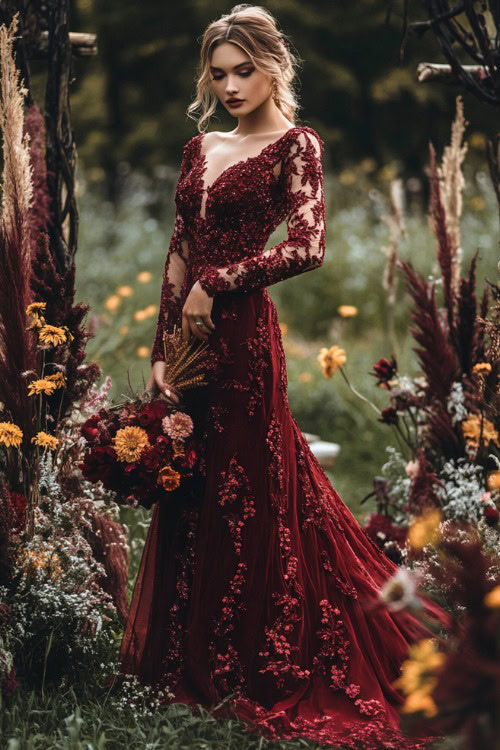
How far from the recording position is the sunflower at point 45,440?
3066 mm

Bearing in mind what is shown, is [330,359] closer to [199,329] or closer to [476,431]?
[476,431]

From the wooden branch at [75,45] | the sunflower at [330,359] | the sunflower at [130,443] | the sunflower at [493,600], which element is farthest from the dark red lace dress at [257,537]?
the sunflower at [493,600]

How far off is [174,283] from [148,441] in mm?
604

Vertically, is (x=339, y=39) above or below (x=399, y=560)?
above

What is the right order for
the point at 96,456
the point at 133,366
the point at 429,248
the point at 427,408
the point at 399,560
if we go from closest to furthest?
the point at 96,456 → the point at 399,560 → the point at 427,408 → the point at 133,366 → the point at 429,248

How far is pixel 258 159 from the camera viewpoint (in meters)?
2.98

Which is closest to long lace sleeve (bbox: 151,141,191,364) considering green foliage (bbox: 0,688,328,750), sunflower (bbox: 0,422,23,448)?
sunflower (bbox: 0,422,23,448)

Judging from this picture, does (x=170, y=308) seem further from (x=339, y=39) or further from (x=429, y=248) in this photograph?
(x=339, y=39)

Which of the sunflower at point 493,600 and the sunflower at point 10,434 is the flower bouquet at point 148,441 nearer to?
the sunflower at point 10,434

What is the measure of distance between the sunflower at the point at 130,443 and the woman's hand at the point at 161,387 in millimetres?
178

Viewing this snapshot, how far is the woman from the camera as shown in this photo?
296 centimetres

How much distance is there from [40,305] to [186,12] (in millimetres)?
10884

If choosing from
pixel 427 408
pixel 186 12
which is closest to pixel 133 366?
pixel 427 408

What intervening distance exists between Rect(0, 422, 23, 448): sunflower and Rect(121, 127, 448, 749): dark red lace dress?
504mm
